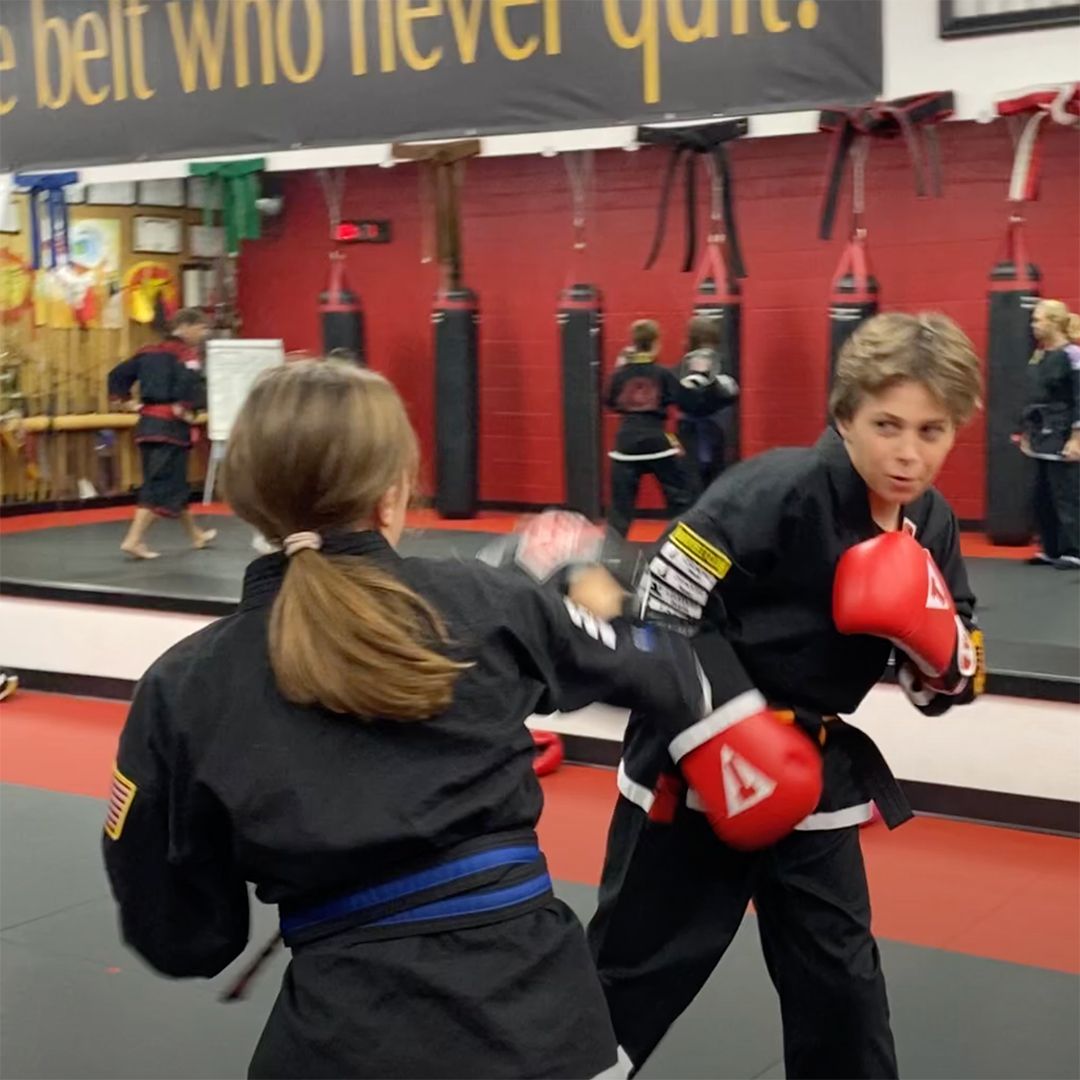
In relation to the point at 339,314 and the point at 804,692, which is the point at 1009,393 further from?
the point at 804,692

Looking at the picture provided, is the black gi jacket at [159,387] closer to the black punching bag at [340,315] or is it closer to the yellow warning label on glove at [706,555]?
the black punching bag at [340,315]

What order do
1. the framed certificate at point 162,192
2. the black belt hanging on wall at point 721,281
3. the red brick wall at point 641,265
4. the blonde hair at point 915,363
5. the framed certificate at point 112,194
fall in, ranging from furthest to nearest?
the framed certificate at point 162,192, the framed certificate at point 112,194, the red brick wall at point 641,265, the black belt hanging on wall at point 721,281, the blonde hair at point 915,363

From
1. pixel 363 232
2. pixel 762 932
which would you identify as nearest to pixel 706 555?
pixel 762 932

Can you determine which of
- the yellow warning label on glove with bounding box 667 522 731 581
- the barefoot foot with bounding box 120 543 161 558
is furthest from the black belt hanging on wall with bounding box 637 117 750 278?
the yellow warning label on glove with bounding box 667 522 731 581

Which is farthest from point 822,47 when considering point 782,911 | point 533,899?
point 533,899

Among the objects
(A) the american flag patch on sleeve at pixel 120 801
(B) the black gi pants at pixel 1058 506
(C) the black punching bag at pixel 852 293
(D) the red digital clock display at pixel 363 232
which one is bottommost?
(B) the black gi pants at pixel 1058 506

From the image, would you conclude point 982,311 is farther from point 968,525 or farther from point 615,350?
point 615,350

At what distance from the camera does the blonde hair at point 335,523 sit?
1.31m

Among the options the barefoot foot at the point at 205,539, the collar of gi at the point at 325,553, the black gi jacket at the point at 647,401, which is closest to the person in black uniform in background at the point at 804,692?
the collar of gi at the point at 325,553

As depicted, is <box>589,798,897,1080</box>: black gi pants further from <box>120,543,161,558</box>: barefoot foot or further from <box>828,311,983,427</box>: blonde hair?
<box>120,543,161,558</box>: barefoot foot

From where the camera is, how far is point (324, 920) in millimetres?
1379

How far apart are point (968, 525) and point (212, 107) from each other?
14.1ft

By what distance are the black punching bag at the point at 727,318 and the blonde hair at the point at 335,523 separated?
5.89m

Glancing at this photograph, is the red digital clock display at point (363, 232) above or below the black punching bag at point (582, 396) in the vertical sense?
above
